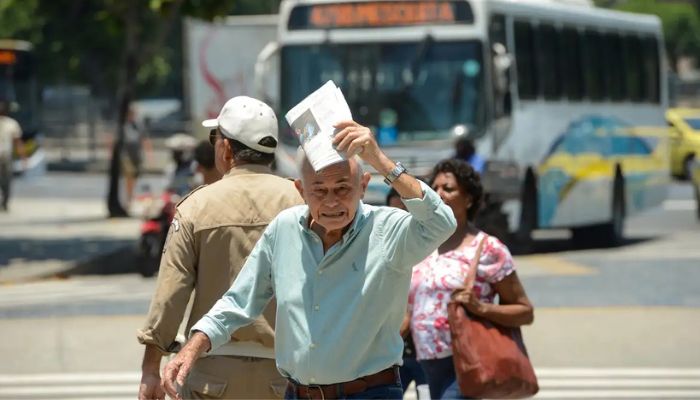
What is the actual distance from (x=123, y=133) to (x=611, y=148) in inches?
283

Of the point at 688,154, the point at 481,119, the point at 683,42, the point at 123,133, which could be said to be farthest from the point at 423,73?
the point at 683,42

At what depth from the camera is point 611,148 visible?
A: 23094 millimetres

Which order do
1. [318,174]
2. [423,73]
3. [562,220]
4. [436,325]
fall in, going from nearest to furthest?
[318,174]
[436,325]
[423,73]
[562,220]

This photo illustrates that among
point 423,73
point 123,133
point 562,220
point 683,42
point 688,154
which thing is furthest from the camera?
point 683,42

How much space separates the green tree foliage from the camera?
79938mm

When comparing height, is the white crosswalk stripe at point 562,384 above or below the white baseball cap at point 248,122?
below

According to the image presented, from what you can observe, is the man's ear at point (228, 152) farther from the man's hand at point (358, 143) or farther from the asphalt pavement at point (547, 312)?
the asphalt pavement at point (547, 312)

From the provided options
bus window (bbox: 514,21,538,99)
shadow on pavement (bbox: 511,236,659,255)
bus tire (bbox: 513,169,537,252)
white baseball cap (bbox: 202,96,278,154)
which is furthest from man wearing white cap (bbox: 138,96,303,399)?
shadow on pavement (bbox: 511,236,659,255)

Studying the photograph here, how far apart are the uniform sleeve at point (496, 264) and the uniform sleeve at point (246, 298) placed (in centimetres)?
193

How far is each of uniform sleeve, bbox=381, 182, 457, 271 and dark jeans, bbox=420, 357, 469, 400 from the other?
2173 millimetres

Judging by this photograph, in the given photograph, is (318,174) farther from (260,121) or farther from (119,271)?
(119,271)

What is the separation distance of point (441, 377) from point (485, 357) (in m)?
0.34

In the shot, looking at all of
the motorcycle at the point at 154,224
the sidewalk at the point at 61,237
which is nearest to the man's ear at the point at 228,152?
the motorcycle at the point at 154,224

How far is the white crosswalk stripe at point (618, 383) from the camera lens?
11.2 meters
